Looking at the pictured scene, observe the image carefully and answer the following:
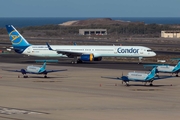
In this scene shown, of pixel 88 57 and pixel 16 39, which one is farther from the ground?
pixel 16 39

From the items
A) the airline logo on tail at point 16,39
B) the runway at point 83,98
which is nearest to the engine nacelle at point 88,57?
the airline logo on tail at point 16,39

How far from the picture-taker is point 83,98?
4816 cm

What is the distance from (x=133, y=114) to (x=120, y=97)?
9.46 metres

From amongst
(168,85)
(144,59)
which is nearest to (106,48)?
(144,59)

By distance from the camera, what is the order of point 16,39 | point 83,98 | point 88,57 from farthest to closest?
point 16,39 → point 88,57 → point 83,98

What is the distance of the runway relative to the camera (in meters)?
39.3

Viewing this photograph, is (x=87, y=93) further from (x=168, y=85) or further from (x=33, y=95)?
(x=168, y=85)

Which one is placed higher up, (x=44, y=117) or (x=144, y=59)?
(x=44, y=117)

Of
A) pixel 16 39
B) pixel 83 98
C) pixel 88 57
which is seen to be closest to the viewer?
pixel 83 98

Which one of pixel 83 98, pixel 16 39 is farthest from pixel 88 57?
pixel 83 98

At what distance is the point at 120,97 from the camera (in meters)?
49.2

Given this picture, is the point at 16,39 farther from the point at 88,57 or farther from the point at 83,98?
the point at 83,98

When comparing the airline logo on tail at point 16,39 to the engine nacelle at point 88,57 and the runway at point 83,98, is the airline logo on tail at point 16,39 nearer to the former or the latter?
the engine nacelle at point 88,57

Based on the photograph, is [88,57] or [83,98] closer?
[83,98]
